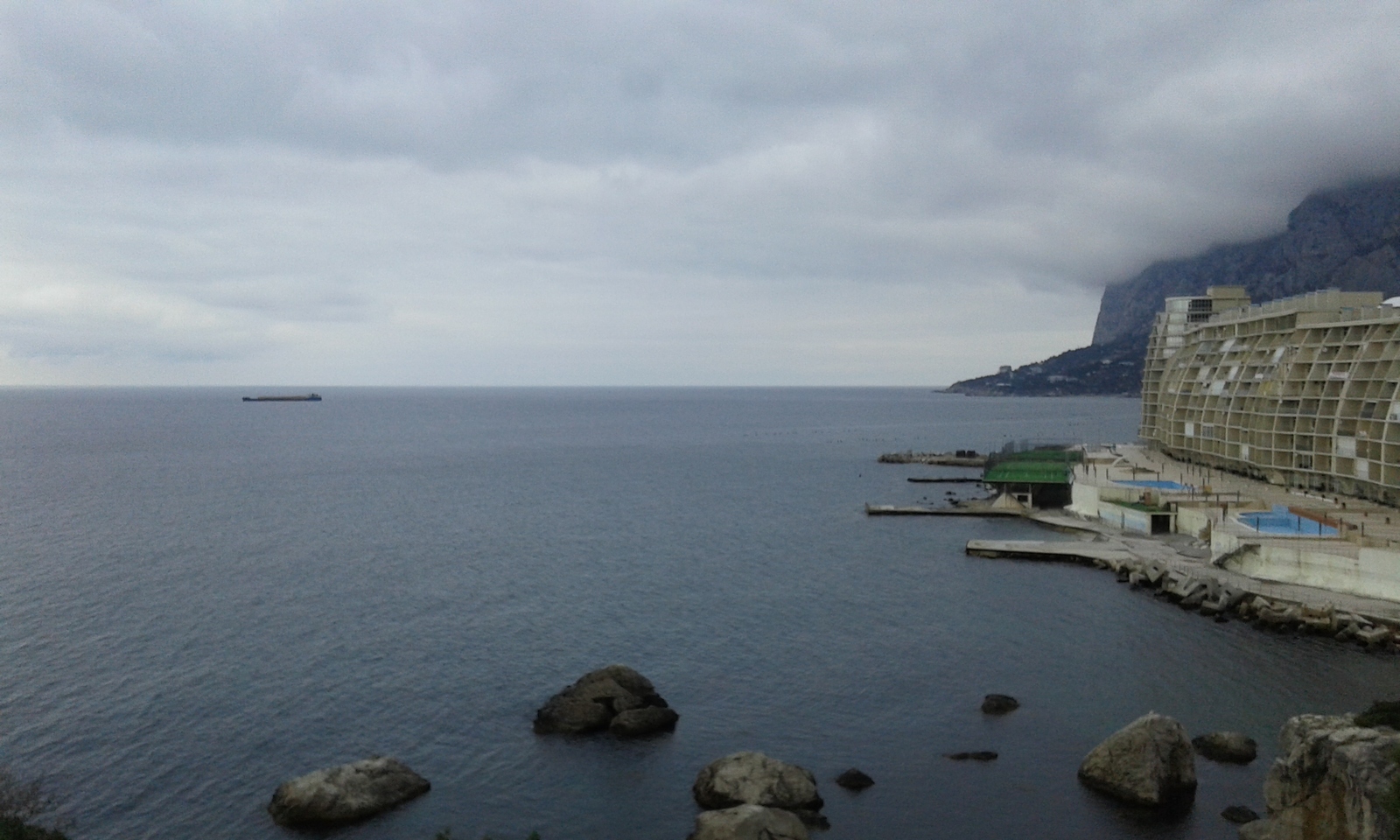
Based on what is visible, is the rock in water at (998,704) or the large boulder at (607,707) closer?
the large boulder at (607,707)

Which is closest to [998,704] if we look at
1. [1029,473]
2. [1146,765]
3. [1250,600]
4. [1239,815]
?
[1146,765]

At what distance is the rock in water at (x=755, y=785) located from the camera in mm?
30453

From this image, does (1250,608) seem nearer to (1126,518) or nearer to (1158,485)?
(1126,518)

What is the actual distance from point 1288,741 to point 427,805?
24961 millimetres

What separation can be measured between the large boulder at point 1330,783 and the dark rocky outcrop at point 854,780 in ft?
35.8

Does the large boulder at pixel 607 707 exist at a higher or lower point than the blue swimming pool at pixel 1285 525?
lower

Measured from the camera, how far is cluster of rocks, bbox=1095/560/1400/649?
4638 centimetres

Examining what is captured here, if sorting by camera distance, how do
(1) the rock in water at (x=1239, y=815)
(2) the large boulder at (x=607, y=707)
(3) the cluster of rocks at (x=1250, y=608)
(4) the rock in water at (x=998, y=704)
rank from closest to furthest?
1. (1) the rock in water at (x=1239, y=815)
2. (2) the large boulder at (x=607, y=707)
3. (4) the rock in water at (x=998, y=704)
4. (3) the cluster of rocks at (x=1250, y=608)

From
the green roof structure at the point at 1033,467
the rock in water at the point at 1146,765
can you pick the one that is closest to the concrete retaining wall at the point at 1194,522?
the green roof structure at the point at 1033,467

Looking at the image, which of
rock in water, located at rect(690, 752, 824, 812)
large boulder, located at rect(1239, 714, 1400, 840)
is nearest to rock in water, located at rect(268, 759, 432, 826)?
rock in water, located at rect(690, 752, 824, 812)

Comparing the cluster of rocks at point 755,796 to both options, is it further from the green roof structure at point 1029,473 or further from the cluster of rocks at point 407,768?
the green roof structure at point 1029,473

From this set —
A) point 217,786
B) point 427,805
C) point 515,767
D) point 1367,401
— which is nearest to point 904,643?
point 515,767

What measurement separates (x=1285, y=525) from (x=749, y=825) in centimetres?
4682

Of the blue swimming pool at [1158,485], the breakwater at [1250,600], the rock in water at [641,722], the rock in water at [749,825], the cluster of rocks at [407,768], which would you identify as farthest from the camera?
the blue swimming pool at [1158,485]
